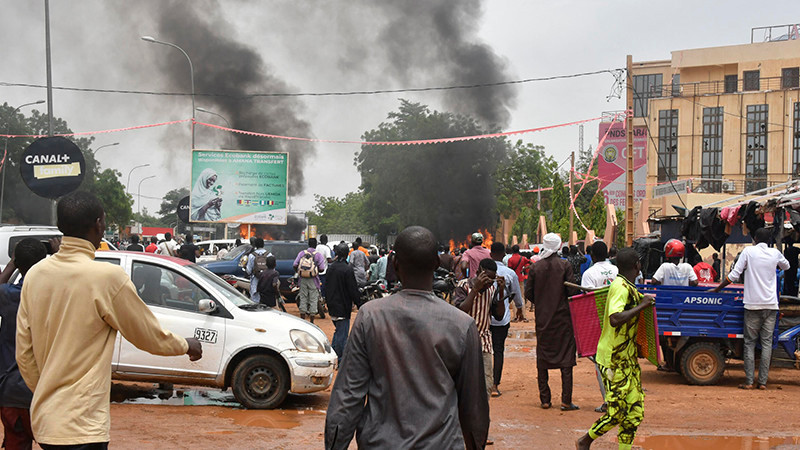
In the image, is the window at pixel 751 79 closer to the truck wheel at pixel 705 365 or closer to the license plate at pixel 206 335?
the truck wheel at pixel 705 365

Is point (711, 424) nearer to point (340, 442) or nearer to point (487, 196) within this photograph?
point (340, 442)

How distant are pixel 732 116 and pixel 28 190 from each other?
46.8m

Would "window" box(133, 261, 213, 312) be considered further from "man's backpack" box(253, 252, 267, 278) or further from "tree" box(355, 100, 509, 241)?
"tree" box(355, 100, 509, 241)

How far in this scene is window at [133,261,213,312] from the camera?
8562 mm

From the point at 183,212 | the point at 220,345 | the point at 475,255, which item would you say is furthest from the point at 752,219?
the point at 183,212

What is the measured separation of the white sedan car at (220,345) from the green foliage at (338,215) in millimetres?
95486

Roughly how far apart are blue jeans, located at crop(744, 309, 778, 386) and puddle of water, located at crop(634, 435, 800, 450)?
255 cm

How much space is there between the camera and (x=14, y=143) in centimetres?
5472

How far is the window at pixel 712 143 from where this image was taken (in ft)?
185

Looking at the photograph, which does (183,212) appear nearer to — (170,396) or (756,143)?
(170,396)

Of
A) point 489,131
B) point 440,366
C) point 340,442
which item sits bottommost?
point 340,442

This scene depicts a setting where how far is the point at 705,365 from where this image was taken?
10523 millimetres

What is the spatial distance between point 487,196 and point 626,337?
38724 millimetres

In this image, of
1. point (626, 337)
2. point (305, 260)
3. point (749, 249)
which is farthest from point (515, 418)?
point (305, 260)
